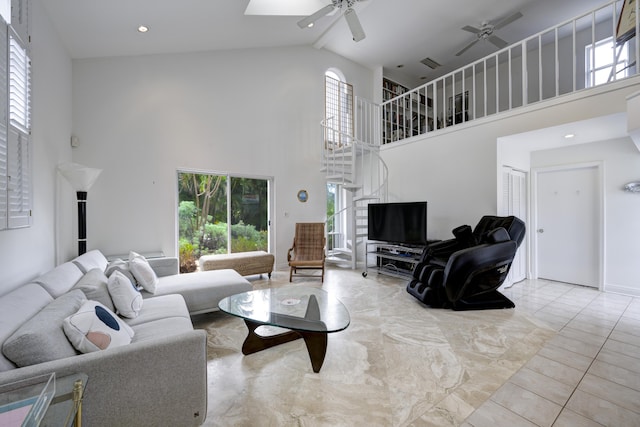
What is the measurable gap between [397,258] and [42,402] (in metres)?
4.45

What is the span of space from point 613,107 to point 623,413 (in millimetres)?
3084

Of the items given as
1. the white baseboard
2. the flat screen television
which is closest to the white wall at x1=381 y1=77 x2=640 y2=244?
the flat screen television

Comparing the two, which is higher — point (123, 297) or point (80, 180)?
point (80, 180)

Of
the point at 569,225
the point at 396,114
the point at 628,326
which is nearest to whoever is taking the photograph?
the point at 628,326

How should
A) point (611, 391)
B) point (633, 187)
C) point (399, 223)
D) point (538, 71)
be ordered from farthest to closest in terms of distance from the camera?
1. point (538, 71)
2. point (399, 223)
3. point (633, 187)
4. point (611, 391)

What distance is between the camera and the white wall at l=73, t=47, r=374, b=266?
4.04 meters

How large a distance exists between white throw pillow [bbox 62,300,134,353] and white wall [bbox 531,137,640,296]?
6037 millimetres

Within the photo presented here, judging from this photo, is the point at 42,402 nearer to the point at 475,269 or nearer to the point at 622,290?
the point at 475,269

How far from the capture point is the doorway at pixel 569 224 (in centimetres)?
432

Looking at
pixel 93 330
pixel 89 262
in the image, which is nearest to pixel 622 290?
pixel 93 330

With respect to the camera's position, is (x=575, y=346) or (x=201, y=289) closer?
(x=575, y=346)

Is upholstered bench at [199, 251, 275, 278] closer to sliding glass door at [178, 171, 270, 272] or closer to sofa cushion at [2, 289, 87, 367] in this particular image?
sliding glass door at [178, 171, 270, 272]

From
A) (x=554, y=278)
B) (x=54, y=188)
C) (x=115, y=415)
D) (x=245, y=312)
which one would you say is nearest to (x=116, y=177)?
(x=54, y=188)

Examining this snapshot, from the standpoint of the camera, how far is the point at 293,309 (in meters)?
2.35
